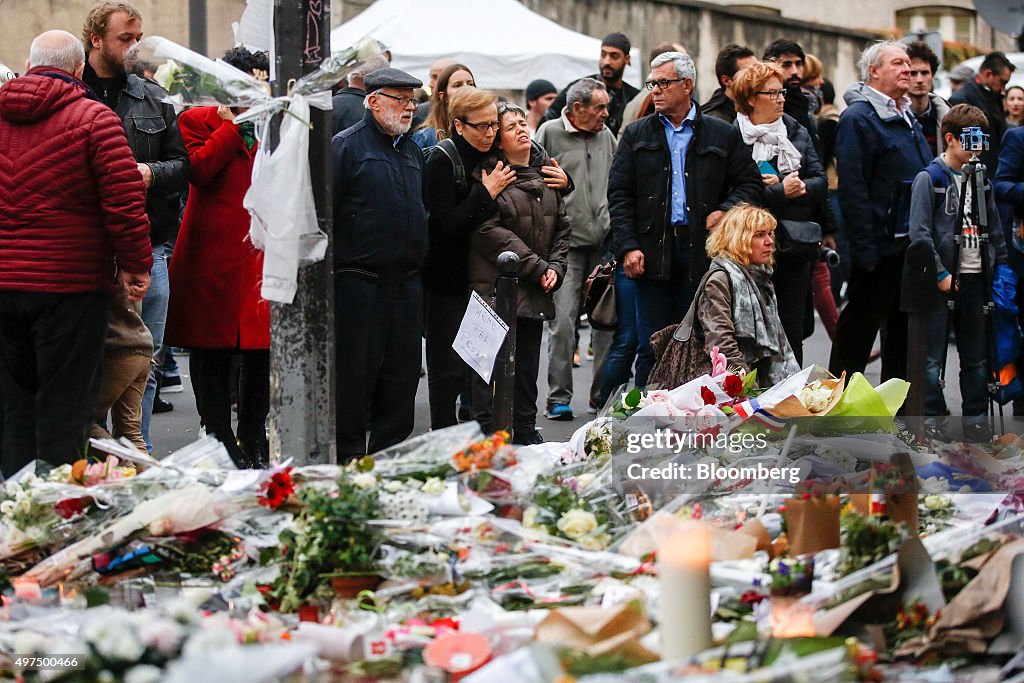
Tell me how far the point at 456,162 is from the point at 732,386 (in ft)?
6.78

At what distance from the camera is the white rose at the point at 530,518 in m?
4.02

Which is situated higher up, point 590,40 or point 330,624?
point 590,40

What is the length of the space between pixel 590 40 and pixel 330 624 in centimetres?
1282

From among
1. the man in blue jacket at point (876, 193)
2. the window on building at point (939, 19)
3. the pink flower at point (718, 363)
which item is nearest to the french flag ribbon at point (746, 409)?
the pink flower at point (718, 363)

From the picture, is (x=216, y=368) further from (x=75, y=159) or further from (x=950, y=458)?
(x=950, y=458)

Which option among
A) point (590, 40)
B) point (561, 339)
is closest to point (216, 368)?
point (561, 339)

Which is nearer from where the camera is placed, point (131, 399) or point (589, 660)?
point (589, 660)

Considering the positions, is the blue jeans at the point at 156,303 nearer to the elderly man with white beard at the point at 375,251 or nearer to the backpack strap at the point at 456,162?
the elderly man with white beard at the point at 375,251

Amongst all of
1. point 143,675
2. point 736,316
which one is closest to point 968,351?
point 736,316

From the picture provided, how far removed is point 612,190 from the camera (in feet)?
26.2

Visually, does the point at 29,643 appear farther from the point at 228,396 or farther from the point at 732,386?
the point at 228,396

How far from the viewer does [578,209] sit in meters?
8.74

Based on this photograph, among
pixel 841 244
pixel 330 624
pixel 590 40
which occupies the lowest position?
pixel 330 624

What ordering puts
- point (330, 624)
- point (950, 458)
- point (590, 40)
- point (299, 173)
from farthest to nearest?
point (590, 40), point (950, 458), point (299, 173), point (330, 624)
